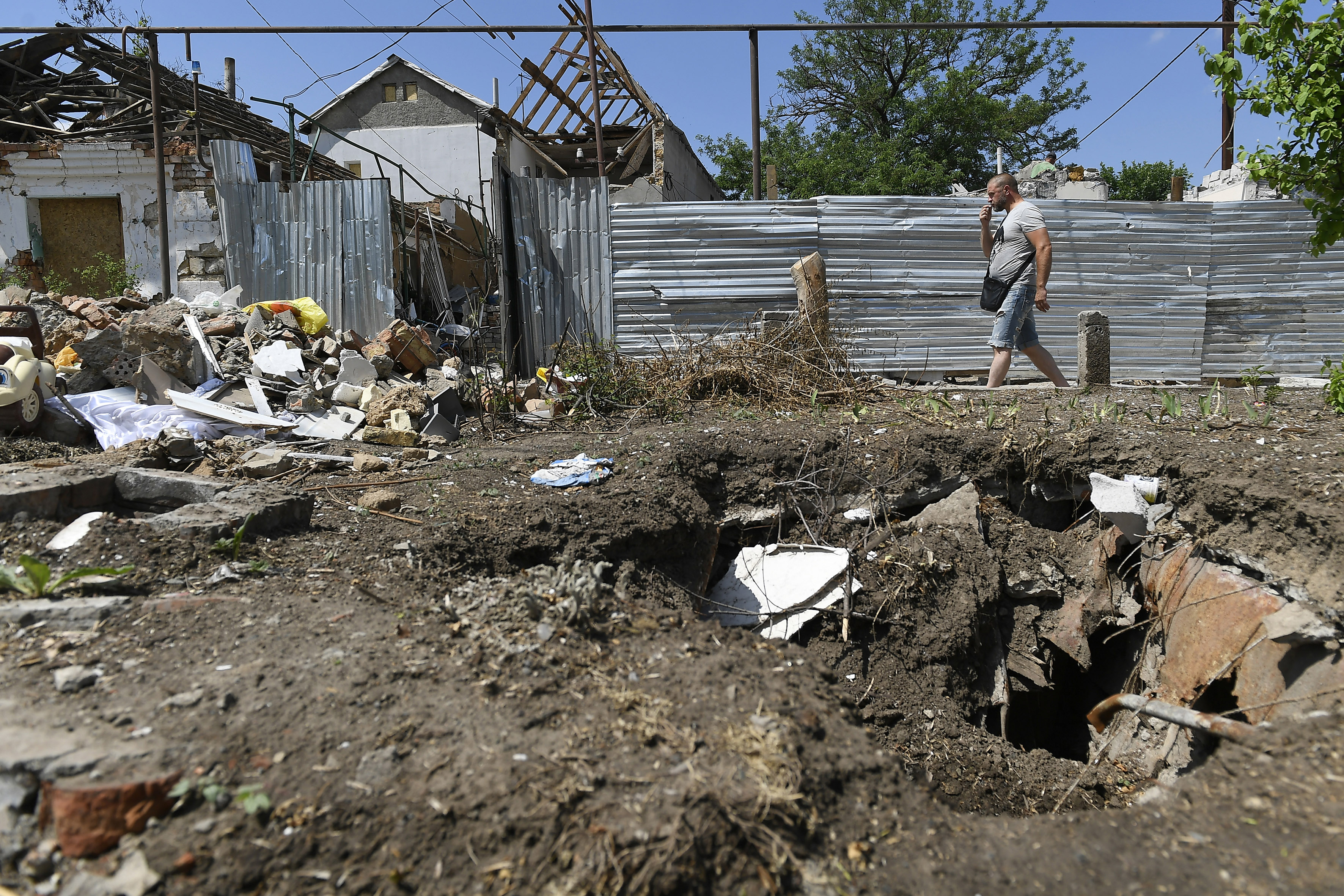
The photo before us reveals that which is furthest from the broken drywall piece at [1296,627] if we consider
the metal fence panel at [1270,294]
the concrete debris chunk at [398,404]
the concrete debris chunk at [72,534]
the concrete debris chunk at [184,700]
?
the metal fence panel at [1270,294]

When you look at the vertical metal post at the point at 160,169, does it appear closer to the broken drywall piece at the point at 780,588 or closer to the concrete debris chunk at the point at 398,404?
the concrete debris chunk at the point at 398,404

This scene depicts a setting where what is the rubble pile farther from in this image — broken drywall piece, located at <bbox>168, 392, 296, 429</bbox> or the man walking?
the man walking

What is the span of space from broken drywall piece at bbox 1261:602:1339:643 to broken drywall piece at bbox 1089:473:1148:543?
2.71 feet

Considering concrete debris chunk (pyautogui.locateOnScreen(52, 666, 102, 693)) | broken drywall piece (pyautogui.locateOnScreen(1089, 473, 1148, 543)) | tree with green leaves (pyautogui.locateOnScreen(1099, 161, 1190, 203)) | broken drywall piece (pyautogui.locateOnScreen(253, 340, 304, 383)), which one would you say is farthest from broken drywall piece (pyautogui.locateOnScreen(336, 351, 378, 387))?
tree with green leaves (pyautogui.locateOnScreen(1099, 161, 1190, 203))

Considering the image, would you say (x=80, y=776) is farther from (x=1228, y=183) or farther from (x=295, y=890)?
(x=1228, y=183)

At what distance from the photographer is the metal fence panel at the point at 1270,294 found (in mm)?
7324

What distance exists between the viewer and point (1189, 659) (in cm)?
333

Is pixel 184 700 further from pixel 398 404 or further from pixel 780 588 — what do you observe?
pixel 398 404

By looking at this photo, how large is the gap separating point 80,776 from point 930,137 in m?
25.3

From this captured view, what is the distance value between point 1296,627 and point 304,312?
700cm

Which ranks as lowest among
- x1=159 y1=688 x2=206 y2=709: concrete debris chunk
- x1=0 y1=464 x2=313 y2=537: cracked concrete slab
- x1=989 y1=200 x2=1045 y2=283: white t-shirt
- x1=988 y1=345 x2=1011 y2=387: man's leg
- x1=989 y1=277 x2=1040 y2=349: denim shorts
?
x1=159 y1=688 x2=206 y2=709: concrete debris chunk

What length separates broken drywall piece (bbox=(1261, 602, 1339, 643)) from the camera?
106 inches

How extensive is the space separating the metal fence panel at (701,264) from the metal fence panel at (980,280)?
0.36 m

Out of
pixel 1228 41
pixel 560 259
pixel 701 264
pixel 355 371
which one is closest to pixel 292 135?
pixel 560 259
